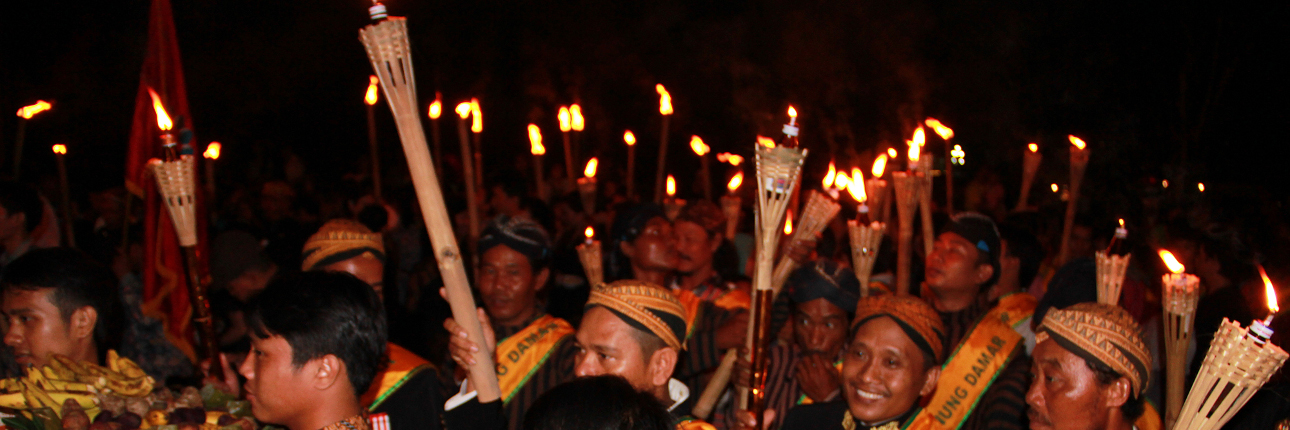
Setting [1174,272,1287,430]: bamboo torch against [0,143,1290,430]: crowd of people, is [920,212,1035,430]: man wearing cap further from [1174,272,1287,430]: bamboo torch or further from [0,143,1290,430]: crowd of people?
[1174,272,1287,430]: bamboo torch

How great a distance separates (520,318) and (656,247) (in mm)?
1150

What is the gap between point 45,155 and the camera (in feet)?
46.4

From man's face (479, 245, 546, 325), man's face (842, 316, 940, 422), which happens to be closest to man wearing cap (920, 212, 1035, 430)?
man's face (842, 316, 940, 422)

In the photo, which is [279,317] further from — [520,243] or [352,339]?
[520,243]

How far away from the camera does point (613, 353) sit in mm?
3156

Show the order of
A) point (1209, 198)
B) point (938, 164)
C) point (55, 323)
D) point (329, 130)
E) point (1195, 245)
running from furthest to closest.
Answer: point (329, 130), point (938, 164), point (1209, 198), point (1195, 245), point (55, 323)

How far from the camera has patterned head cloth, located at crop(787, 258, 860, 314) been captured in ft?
14.2

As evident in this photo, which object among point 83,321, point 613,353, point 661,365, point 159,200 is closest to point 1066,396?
point 661,365

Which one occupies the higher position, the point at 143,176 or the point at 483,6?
the point at 483,6

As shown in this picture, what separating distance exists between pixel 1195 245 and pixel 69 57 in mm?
15845

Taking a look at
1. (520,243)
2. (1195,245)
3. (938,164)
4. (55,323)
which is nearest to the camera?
(55,323)

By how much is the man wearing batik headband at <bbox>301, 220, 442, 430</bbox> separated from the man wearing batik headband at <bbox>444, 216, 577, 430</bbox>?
530mm

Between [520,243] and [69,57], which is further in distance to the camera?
[69,57]

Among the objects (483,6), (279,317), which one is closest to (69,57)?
(483,6)
